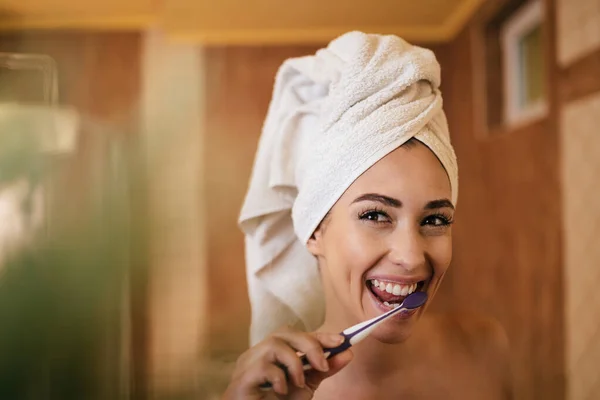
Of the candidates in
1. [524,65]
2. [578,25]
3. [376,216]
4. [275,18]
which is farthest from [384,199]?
[578,25]

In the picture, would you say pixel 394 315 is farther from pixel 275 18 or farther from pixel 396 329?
pixel 275 18

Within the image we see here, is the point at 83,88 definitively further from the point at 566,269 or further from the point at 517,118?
the point at 566,269

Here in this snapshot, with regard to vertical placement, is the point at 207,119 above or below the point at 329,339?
above

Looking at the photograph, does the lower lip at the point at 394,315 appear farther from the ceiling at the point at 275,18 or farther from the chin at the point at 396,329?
the ceiling at the point at 275,18

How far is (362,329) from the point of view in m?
0.43

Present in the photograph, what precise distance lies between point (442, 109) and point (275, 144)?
0.53ft

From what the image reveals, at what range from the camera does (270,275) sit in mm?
470

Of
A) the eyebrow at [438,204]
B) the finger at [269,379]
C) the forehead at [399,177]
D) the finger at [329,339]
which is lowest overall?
the finger at [269,379]

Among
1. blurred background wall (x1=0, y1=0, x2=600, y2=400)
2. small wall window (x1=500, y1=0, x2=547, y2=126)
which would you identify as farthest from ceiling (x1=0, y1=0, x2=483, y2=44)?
small wall window (x1=500, y1=0, x2=547, y2=126)

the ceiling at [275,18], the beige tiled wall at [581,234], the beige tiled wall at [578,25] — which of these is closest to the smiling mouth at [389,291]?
the ceiling at [275,18]

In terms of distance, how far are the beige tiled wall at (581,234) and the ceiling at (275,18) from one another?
0.29 meters

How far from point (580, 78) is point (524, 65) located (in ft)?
0.38

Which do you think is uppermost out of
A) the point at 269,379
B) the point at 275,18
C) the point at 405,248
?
the point at 275,18

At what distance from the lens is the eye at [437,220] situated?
0.44m
